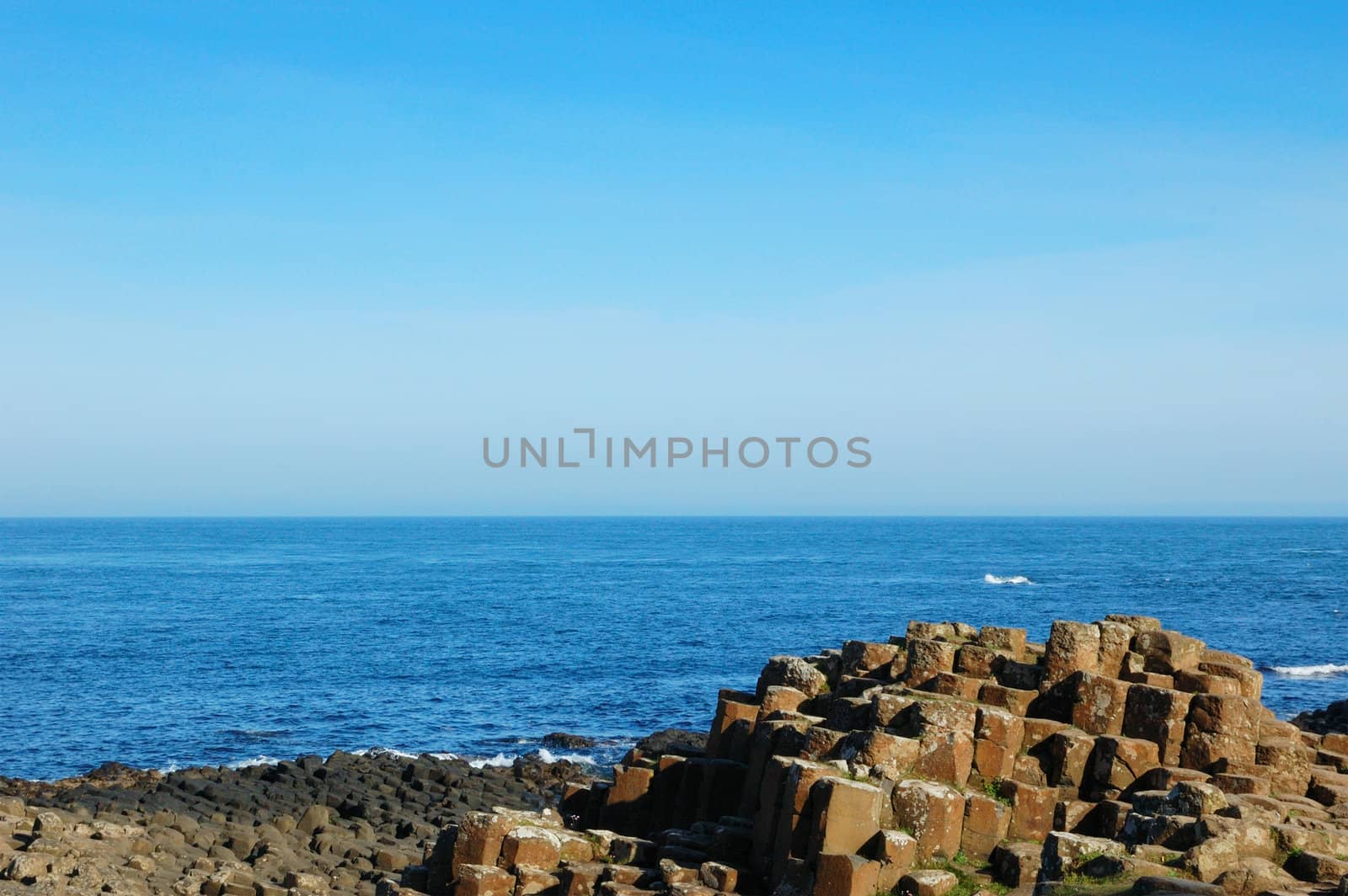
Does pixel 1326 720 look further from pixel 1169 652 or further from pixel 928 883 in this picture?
pixel 928 883

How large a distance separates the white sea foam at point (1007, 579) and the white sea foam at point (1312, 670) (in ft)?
151

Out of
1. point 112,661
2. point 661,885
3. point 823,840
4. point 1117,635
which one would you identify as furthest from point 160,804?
point 112,661

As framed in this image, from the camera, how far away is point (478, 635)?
7056 cm

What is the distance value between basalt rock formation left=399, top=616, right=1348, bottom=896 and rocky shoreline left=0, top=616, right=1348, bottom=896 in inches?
1.4

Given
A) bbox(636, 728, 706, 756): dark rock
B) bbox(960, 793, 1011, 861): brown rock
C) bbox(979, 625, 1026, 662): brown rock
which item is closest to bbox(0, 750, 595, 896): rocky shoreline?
bbox(636, 728, 706, 756): dark rock

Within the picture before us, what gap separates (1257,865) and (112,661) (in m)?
55.4

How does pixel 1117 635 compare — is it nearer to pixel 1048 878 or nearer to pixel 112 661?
pixel 1048 878

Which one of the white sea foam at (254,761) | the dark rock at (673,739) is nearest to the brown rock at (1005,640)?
the dark rock at (673,739)

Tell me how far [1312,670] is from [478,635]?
1679 inches

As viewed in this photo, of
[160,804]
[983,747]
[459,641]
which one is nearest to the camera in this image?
[983,747]

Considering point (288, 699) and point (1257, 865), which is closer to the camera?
point (1257, 865)

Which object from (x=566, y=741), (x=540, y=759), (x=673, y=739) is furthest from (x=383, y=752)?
(x=673, y=739)

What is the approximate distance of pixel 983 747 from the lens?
1850 cm

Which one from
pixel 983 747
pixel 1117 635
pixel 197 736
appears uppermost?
pixel 1117 635
